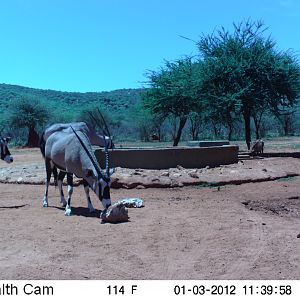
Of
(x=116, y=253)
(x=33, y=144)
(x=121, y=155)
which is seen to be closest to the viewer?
(x=116, y=253)

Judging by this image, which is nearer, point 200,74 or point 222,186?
point 222,186

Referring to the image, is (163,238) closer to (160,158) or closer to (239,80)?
(160,158)

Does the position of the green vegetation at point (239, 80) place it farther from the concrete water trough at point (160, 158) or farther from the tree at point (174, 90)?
the concrete water trough at point (160, 158)

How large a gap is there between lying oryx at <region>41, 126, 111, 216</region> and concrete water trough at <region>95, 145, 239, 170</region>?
414cm

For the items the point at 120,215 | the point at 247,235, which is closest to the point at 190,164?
the point at 120,215

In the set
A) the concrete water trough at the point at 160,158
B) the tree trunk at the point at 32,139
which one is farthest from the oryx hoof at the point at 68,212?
the tree trunk at the point at 32,139

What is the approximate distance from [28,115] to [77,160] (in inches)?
1786

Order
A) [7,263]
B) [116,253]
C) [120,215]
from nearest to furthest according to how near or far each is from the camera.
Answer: [7,263]
[116,253]
[120,215]

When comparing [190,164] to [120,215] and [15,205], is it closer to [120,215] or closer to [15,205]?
[15,205]

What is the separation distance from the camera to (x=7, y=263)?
7.01 m

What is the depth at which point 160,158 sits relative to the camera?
16.6 metres

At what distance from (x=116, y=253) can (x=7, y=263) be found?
144cm

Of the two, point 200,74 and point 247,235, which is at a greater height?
point 200,74

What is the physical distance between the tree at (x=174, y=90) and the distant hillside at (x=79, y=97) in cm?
4922
